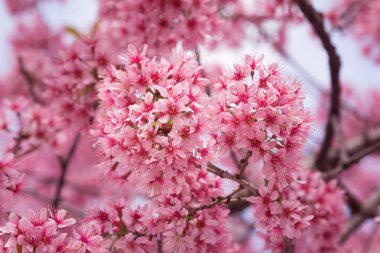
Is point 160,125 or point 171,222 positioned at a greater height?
point 160,125

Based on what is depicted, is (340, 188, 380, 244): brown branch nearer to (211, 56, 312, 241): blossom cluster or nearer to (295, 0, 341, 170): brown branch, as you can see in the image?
(295, 0, 341, 170): brown branch

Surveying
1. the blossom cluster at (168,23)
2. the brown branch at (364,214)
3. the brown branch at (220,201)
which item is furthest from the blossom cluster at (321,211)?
the brown branch at (364,214)

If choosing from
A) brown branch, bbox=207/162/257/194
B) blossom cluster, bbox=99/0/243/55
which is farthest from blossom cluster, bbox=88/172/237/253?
blossom cluster, bbox=99/0/243/55

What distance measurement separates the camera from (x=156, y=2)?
4828 millimetres

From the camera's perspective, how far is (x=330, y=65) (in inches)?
206

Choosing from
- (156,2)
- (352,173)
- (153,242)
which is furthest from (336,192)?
(352,173)

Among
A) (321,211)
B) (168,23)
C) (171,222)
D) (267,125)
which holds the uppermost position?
(168,23)

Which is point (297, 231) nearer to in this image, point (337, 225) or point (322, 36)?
point (337, 225)

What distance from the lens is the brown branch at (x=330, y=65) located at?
4836mm

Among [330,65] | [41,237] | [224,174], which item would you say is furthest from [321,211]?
[41,237]

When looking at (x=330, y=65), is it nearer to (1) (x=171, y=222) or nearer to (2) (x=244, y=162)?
(2) (x=244, y=162)

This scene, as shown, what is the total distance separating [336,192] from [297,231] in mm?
1512

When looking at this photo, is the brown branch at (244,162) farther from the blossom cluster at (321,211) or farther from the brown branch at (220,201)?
the blossom cluster at (321,211)

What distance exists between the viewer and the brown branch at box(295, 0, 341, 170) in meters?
4.84
